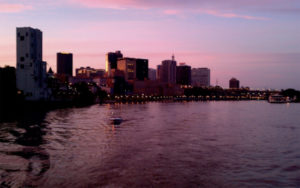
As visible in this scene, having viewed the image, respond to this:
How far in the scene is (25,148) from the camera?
3725cm

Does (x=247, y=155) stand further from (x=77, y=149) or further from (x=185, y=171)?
(x=77, y=149)

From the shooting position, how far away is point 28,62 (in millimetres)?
119812

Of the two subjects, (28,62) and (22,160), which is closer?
(22,160)

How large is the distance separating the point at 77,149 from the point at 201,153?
15754 mm

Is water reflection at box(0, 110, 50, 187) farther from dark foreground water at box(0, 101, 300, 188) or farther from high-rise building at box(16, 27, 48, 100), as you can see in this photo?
high-rise building at box(16, 27, 48, 100)

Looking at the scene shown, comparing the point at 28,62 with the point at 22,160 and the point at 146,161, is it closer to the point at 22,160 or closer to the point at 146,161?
the point at 22,160

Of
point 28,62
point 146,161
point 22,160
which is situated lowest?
point 146,161

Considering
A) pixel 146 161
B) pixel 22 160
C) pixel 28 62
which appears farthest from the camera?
pixel 28 62

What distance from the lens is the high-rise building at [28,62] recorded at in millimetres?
118875

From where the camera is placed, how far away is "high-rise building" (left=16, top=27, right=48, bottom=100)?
11888 centimetres

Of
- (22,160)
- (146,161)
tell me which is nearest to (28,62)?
(22,160)

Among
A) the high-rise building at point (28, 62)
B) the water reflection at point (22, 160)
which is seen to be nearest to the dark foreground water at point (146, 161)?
the water reflection at point (22, 160)

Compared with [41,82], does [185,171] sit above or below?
below

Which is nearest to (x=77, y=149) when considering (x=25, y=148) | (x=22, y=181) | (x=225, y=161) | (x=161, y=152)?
(x=25, y=148)
